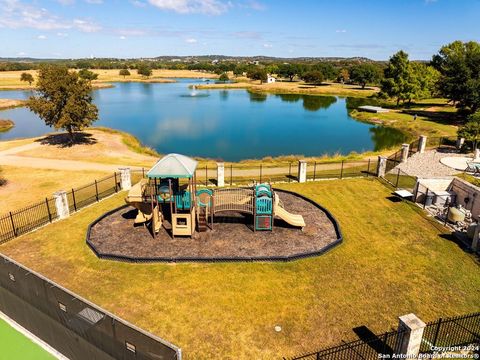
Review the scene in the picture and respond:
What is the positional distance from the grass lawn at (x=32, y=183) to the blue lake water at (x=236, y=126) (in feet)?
53.0

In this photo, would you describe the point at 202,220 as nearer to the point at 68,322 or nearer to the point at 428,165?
the point at 68,322

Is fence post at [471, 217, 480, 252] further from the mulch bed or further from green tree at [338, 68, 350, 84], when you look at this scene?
green tree at [338, 68, 350, 84]

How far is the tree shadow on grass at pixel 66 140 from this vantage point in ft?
136

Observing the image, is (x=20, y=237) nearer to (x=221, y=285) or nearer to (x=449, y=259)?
(x=221, y=285)

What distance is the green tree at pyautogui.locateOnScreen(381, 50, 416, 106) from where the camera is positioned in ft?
247

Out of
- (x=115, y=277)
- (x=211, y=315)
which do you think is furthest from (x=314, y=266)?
(x=115, y=277)

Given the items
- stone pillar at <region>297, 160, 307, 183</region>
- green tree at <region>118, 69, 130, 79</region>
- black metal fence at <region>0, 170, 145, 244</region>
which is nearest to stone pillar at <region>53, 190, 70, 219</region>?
black metal fence at <region>0, 170, 145, 244</region>

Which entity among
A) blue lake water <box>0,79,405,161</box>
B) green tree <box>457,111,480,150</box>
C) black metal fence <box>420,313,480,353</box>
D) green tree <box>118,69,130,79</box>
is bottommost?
blue lake water <box>0,79,405,161</box>

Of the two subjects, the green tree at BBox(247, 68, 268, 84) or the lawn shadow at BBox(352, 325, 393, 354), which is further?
the green tree at BBox(247, 68, 268, 84)

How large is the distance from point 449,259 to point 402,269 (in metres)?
2.78

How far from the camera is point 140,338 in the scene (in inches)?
317

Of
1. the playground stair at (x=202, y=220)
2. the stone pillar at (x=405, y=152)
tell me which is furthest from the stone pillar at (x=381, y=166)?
the playground stair at (x=202, y=220)

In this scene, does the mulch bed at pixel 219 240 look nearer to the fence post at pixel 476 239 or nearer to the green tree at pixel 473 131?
the fence post at pixel 476 239

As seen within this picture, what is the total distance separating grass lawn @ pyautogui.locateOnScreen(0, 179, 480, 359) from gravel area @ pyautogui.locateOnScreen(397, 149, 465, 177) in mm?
12563
